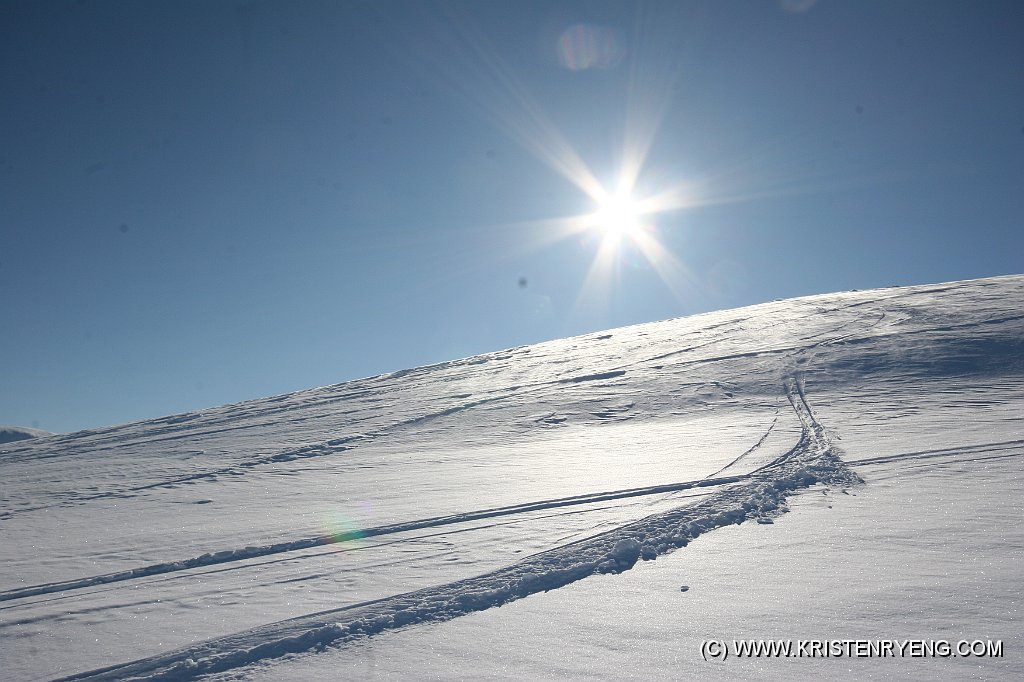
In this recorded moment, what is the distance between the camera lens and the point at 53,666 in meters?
4.33

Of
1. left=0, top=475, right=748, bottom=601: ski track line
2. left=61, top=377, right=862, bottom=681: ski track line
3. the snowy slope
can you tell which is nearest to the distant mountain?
the snowy slope

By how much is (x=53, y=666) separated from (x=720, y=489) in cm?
692

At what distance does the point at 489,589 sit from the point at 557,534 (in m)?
1.38

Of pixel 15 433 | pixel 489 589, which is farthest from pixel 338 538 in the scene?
pixel 15 433

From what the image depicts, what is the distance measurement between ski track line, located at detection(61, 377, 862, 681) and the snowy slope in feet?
0.10

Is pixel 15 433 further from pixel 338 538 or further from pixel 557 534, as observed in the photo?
pixel 557 534

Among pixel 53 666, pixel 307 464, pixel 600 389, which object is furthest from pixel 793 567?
pixel 600 389

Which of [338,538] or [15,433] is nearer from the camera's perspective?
[338,538]

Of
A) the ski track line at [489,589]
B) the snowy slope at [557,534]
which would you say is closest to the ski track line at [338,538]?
the snowy slope at [557,534]

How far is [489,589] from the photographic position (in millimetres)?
5012

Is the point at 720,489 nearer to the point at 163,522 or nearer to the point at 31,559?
the point at 163,522

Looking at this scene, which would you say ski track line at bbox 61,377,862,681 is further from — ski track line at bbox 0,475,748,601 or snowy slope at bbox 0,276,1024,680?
ski track line at bbox 0,475,748,601

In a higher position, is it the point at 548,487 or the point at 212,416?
the point at 212,416

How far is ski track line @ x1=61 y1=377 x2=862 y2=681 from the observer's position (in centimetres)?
425
